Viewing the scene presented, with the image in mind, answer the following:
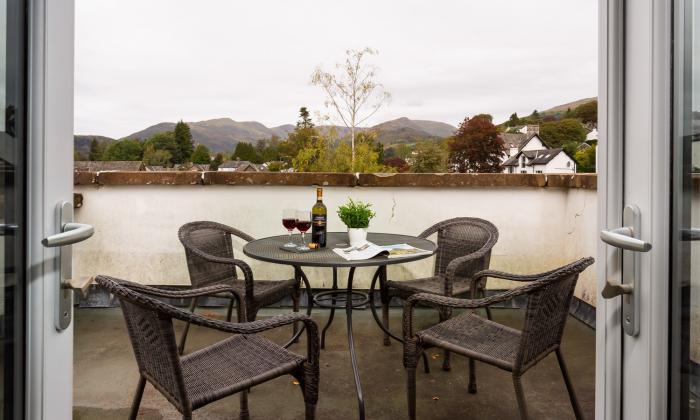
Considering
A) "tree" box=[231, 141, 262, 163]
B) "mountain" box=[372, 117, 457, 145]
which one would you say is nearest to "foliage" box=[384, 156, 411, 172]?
"mountain" box=[372, 117, 457, 145]

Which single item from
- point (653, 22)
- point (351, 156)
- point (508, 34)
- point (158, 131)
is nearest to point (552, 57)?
point (508, 34)

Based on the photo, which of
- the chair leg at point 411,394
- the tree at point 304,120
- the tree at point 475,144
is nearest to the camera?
the chair leg at point 411,394

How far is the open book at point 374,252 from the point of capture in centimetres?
222

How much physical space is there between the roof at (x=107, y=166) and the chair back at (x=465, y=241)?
108 inches

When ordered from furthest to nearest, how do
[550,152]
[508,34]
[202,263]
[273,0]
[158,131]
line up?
[508,34]
[273,0]
[158,131]
[550,152]
[202,263]

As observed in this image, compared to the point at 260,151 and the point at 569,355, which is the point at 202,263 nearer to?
the point at 569,355

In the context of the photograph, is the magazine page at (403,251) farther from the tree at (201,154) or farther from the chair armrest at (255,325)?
the tree at (201,154)

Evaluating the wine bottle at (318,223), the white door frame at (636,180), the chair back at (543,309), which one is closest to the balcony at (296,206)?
the wine bottle at (318,223)

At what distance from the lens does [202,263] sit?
269 cm

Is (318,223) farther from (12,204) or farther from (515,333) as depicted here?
(12,204)

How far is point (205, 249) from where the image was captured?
113 inches

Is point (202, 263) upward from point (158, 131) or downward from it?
downward

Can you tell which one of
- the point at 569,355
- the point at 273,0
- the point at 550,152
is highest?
the point at 273,0

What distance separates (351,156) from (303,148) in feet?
4.25
